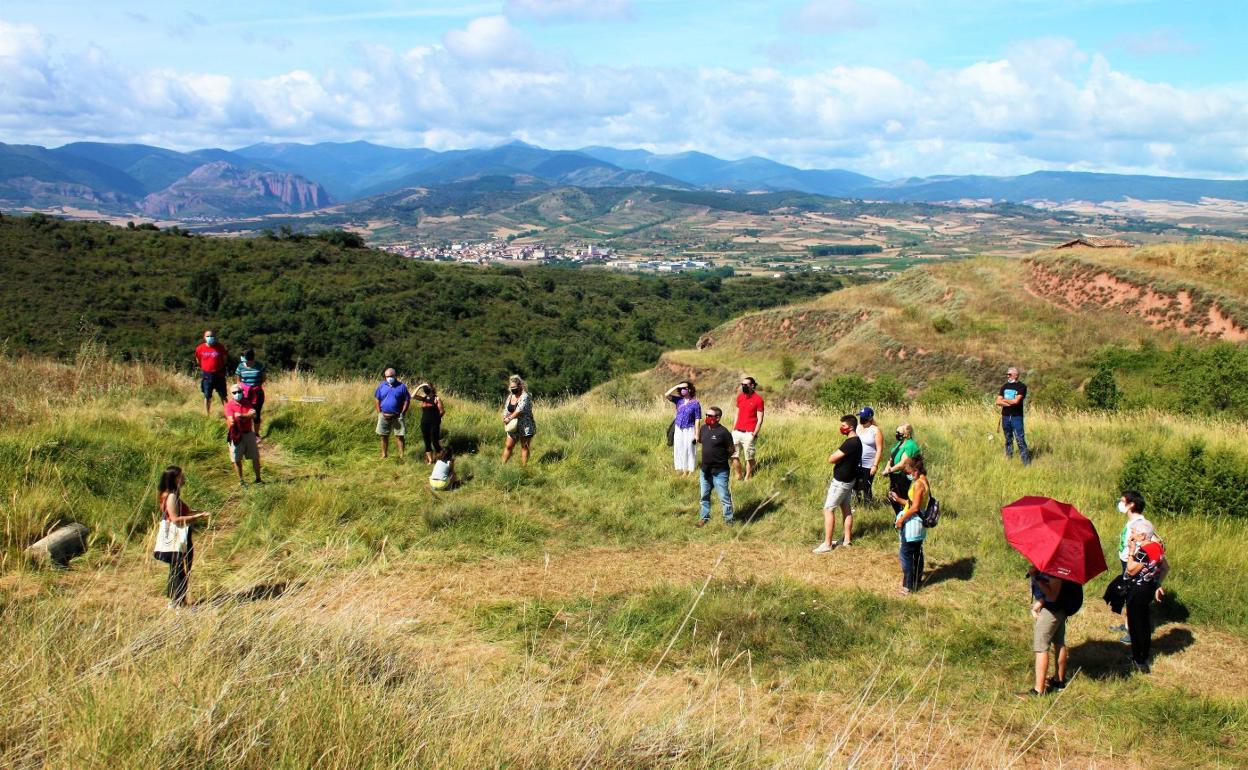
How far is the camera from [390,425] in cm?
1057

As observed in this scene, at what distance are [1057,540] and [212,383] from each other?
11.1 meters

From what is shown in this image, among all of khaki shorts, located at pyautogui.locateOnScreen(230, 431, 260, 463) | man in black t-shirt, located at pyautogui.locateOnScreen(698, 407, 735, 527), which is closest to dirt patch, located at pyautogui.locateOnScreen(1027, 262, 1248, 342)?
man in black t-shirt, located at pyautogui.locateOnScreen(698, 407, 735, 527)

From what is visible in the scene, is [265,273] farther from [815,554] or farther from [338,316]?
[815,554]

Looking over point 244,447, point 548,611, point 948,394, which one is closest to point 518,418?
point 244,447

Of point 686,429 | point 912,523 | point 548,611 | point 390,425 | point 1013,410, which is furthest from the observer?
point 1013,410

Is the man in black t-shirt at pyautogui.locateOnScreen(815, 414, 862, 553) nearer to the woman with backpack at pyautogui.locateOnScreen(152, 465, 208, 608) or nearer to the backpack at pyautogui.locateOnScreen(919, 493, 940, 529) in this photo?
the backpack at pyautogui.locateOnScreen(919, 493, 940, 529)

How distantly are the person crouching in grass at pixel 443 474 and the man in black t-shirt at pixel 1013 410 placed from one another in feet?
25.5

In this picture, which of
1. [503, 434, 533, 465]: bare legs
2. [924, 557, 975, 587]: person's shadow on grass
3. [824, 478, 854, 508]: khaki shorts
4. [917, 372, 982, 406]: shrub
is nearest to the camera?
[924, 557, 975, 587]: person's shadow on grass

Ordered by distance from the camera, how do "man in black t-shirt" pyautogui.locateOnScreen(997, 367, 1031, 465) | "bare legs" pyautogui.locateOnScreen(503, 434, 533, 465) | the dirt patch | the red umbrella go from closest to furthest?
the red umbrella < "bare legs" pyautogui.locateOnScreen(503, 434, 533, 465) < "man in black t-shirt" pyautogui.locateOnScreen(997, 367, 1031, 465) < the dirt patch

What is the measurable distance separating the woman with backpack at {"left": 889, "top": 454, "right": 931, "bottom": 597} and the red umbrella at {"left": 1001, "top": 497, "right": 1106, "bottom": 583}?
40.3 inches

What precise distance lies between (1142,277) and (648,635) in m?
28.7

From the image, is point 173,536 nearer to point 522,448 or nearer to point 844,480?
point 522,448

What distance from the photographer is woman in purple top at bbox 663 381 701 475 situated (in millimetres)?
9828

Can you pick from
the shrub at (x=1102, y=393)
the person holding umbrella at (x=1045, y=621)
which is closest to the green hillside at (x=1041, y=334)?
the shrub at (x=1102, y=393)
